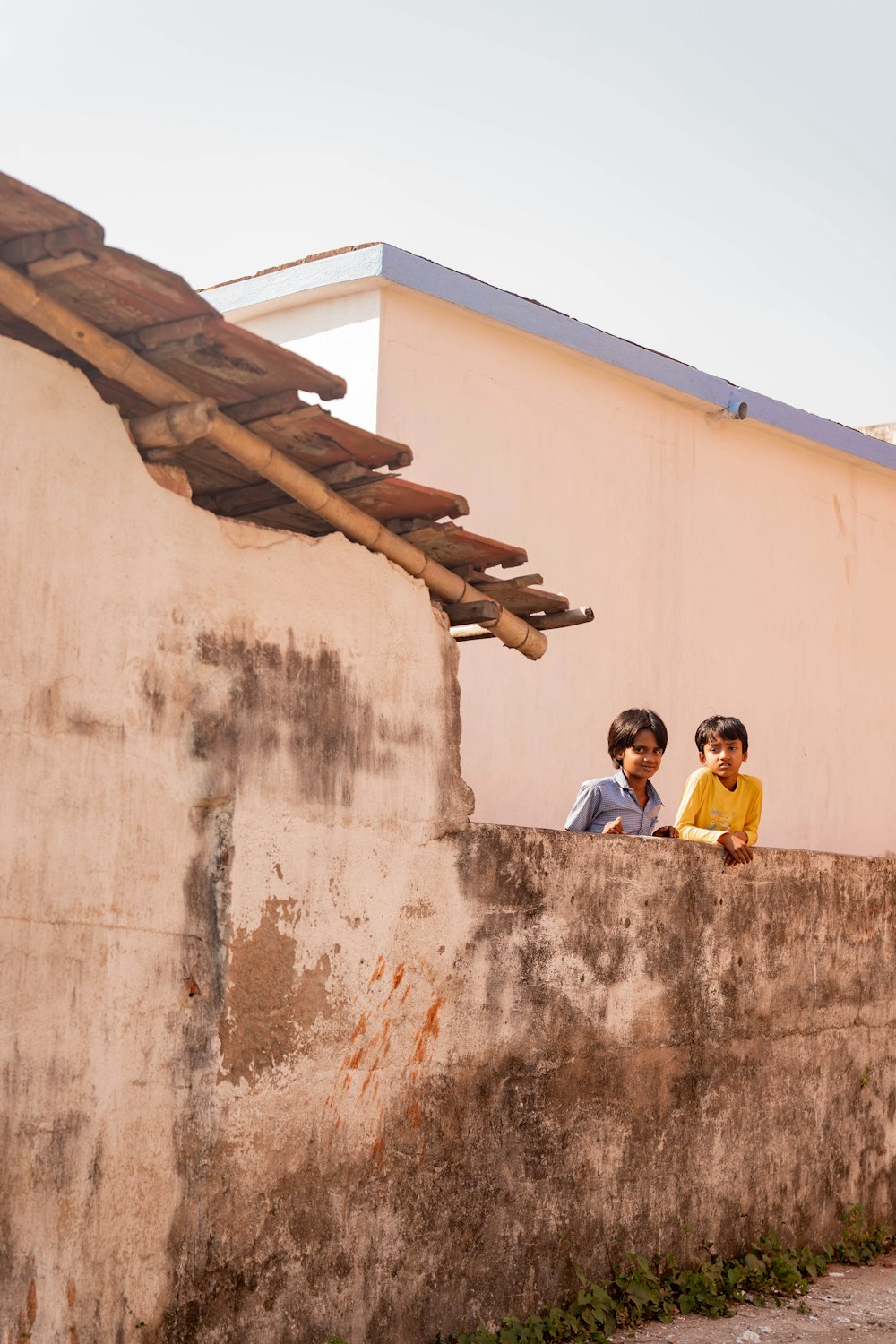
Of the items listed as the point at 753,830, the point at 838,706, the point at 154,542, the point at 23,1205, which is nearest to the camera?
the point at 23,1205

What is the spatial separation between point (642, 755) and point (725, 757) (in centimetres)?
49

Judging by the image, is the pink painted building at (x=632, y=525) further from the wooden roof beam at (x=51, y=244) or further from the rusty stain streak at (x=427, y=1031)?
the wooden roof beam at (x=51, y=244)

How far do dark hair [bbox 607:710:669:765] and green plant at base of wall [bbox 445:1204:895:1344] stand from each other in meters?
1.71

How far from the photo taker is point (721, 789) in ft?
18.0

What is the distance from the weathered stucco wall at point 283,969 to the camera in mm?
3158

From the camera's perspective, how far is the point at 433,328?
6730 millimetres

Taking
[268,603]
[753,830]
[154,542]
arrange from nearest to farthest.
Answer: [154,542] < [268,603] < [753,830]

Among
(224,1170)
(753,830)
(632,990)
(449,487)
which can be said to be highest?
(449,487)

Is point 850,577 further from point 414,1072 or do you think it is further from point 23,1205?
point 23,1205

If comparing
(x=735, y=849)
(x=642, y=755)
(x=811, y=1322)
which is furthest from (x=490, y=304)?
(x=811, y=1322)

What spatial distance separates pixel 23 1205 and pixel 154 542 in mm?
1520

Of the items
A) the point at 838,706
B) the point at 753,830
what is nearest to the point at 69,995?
the point at 753,830

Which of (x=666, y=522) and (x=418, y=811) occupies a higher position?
(x=666, y=522)

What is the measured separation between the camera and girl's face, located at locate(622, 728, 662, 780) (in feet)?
16.7
